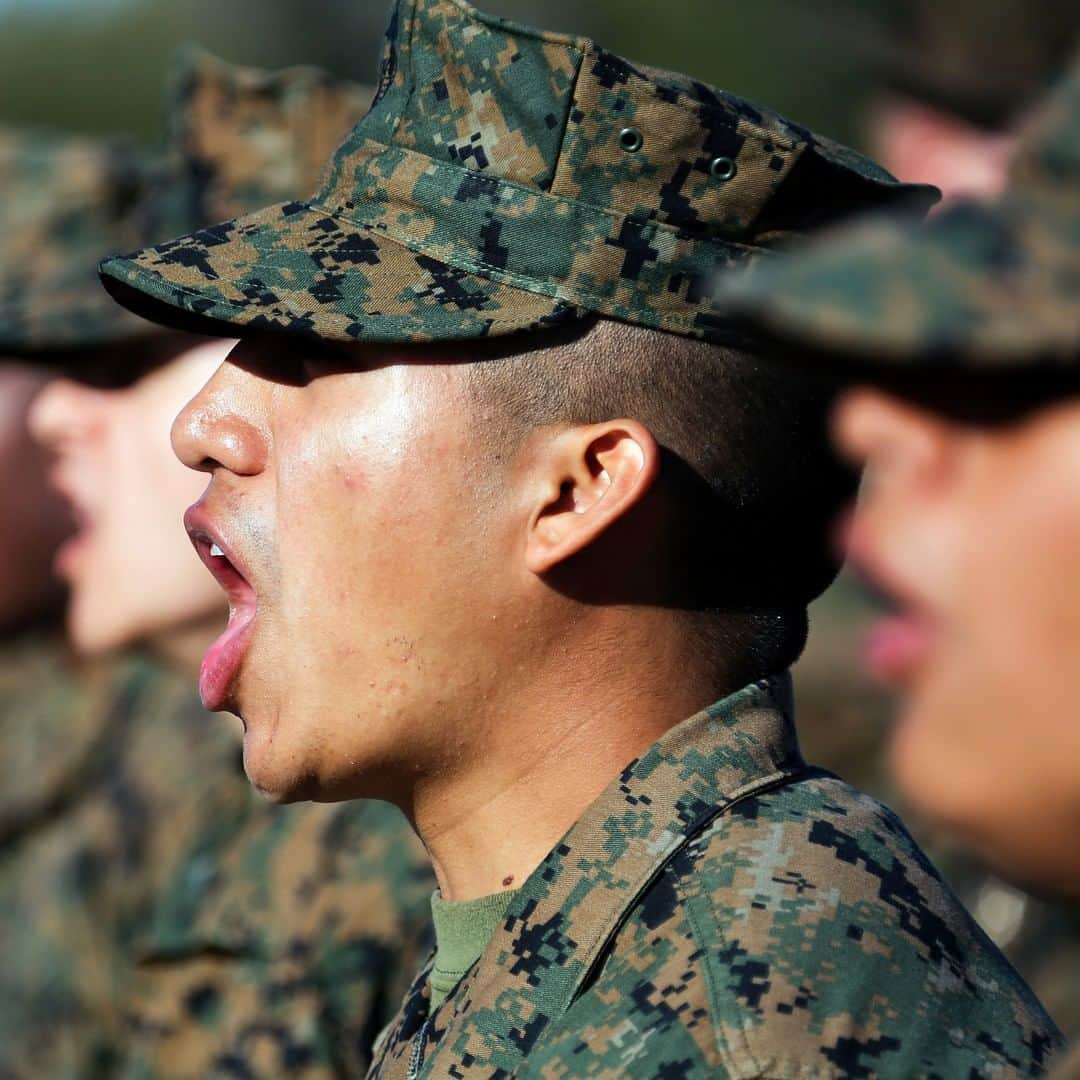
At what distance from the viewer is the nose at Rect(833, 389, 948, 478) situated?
169 cm

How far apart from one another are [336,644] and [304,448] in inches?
11.6

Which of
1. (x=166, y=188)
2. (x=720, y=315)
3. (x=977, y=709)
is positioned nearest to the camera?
(x=977, y=709)

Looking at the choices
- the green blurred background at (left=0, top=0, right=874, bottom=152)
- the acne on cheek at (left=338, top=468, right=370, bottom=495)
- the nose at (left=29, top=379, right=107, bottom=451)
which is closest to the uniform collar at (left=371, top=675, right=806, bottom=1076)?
the acne on cheek at (left=338, top=468, right=370, bottom=495)

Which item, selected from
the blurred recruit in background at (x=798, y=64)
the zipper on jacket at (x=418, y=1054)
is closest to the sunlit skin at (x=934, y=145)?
the blurred recruit in background at (x=798, y=64)

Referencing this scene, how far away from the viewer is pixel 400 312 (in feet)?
8.63

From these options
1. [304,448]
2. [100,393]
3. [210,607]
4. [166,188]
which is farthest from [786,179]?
[166,188]

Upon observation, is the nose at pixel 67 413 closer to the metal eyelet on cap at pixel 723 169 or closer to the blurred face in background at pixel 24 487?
the blurred face in background at pixel 24 487

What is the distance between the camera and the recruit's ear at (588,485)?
2602 millimetres

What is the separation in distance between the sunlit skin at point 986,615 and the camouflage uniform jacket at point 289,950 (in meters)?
2.39

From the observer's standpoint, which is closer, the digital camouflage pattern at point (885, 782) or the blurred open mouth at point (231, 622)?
the blurred open mouth at point (231, 622)

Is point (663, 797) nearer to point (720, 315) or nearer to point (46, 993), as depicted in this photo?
point (720, 315)

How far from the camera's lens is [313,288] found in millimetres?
2693

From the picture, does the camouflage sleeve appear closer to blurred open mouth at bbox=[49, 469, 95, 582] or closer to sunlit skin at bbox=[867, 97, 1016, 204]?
blurred open mouth at bbox=[49, 469, 95, 582]

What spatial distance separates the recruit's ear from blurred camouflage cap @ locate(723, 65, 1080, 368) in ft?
3.36
